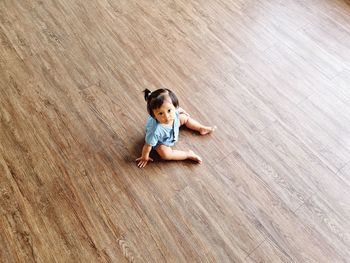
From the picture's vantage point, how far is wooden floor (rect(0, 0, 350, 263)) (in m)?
1.26

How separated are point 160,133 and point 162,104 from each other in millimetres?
158

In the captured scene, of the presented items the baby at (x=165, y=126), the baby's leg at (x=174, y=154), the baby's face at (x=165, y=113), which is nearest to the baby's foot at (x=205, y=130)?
the baby at (x=165, y=126)

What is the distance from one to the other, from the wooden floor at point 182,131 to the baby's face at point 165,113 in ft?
0.78

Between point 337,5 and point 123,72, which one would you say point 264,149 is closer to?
point 123,72

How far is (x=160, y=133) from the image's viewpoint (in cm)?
135

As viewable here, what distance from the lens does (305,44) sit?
6.15 ft

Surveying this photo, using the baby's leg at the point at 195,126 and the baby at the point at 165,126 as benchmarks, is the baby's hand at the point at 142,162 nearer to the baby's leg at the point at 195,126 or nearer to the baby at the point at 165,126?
the baby at the point at 165,126

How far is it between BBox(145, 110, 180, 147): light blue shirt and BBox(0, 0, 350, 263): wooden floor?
98 millimetres

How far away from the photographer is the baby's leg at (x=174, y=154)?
4.62 ft

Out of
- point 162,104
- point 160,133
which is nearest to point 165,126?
point 160,133

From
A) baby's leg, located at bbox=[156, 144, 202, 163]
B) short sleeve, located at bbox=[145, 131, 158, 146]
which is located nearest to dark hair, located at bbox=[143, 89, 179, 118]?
short sleeve, located at bbox=[145, 131, 158, 146]

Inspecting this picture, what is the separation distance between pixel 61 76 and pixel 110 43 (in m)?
0.35

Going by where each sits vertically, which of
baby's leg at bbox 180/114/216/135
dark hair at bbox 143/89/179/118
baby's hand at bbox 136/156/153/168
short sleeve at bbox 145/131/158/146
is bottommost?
baby's hand at bbox 136/156/153/168

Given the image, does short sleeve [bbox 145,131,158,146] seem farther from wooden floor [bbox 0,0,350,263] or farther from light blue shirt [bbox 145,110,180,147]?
wooden floor [bbox 0,0,350,263]
